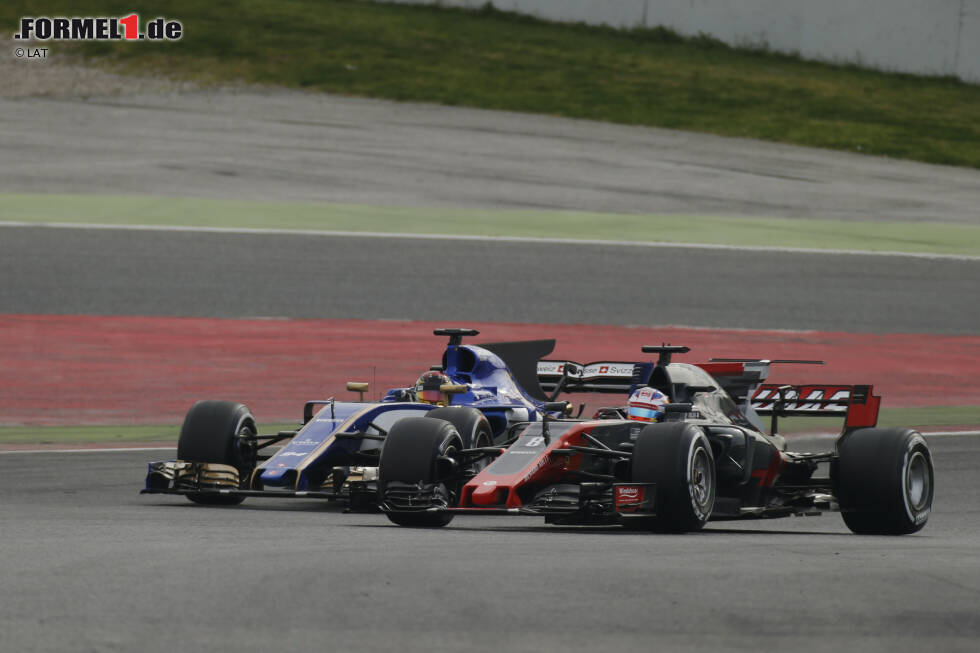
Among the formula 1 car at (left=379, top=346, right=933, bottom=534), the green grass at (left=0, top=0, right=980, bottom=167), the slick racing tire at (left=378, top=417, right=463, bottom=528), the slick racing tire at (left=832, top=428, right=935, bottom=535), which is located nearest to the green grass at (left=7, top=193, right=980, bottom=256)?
the green grass at (left=0, top=0, right=980, bottom=167)

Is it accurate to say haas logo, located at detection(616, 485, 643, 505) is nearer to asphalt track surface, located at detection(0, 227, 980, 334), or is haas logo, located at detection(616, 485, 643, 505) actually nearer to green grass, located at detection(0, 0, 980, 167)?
asphalt track surface, located at detection(0, 227, 980, 334)

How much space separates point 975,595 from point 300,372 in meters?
13.4

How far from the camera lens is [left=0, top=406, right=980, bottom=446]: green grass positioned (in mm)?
16938

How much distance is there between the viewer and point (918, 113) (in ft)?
130

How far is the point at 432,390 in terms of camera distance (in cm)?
1342

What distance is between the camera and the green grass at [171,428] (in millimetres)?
16938

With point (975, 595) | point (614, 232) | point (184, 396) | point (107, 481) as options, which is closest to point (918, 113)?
point (614, 232)

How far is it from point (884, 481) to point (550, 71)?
30253 millimetres

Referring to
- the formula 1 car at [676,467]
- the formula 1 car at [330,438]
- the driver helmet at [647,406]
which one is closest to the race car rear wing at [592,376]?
the formula 1 car at [676,467]

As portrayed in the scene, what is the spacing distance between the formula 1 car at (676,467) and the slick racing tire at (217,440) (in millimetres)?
2147

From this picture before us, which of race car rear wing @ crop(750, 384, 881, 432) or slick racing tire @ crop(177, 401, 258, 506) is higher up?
race car rear wing @ crop(750, 384, 881, 432)

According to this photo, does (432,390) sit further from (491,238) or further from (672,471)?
(491,238)

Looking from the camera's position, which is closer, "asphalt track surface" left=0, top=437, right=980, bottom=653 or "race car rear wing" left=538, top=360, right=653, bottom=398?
"asphalt track surface" left=0, top=437, right=980, bottom=653

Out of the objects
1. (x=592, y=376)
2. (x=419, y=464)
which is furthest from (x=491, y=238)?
(x=419, y=464)
